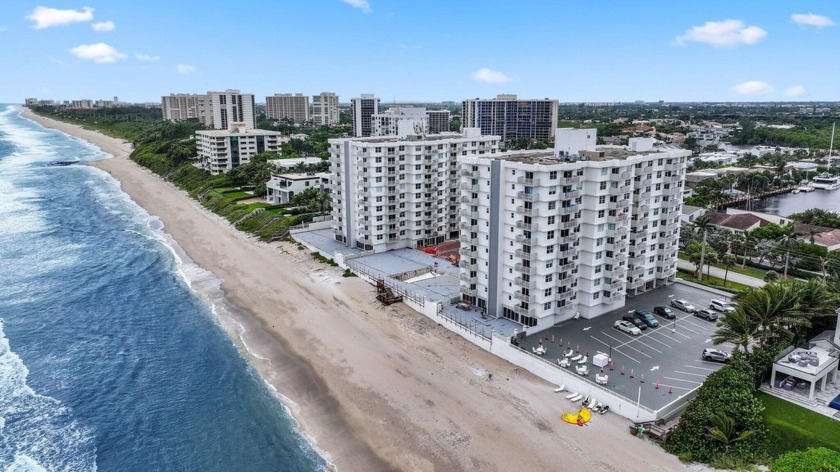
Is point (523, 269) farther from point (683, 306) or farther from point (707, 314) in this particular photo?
point (707, 314)

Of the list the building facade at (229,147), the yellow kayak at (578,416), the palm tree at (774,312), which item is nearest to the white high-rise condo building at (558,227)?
the yellow kayak at (578,416)

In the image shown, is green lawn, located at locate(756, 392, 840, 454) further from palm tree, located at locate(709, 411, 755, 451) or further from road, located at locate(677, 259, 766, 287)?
road, located at locate(677, 259, 766, 287)

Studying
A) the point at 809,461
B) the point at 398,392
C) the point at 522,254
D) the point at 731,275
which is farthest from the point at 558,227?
the point at 731,275

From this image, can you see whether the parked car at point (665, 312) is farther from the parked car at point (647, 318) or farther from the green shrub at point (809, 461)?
the green shrub at point (809, 461)

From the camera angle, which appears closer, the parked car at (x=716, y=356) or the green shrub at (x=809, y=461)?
the green shrub at (x=809, y=461)

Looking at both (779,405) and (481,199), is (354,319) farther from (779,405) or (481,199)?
(779,405)

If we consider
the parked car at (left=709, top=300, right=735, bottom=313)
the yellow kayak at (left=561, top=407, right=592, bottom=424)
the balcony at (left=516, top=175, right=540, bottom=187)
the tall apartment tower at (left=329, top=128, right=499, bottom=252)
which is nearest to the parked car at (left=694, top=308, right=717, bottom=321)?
the parked car at (left=709, top=300, right=735, bottom=313)
